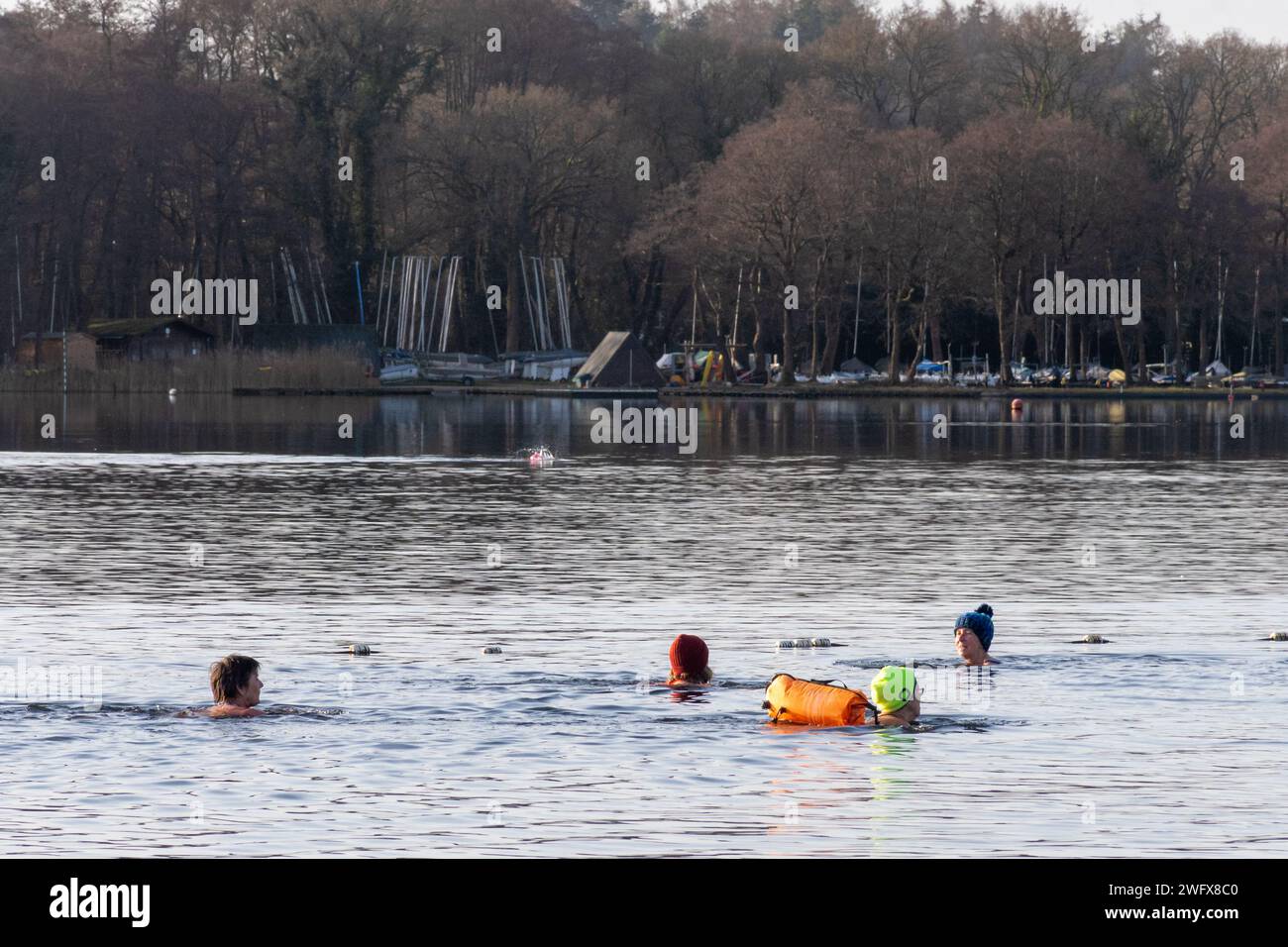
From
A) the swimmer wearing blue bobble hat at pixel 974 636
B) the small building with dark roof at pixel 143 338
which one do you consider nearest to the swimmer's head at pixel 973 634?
the swimmer wearing blue bobble hat at pixel 974 636

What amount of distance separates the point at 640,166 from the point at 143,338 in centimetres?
3361

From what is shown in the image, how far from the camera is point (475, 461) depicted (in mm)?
65750

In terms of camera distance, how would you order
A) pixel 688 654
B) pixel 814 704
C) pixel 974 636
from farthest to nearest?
pixel 974 636, pixel 688 654, pixel 814 704

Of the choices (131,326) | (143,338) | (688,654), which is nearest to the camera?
(688,654)

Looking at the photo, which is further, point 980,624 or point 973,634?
point 980,624

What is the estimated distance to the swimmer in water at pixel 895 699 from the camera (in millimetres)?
20828

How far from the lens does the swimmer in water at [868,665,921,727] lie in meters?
20.8

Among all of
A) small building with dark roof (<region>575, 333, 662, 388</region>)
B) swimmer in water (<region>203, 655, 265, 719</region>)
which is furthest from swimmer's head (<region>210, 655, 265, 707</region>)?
small building with dark roof (<region>575, 333, 662, 388</region>)

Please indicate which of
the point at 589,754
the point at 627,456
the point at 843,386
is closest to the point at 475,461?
the point at 627,456

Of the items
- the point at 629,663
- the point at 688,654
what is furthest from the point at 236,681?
the point at 629,663

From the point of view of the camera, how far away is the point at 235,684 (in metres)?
20.8

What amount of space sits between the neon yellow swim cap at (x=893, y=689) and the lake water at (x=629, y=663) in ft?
1.19

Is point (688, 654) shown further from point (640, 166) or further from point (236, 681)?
point (640, 166)

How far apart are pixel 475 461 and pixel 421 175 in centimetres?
7659
